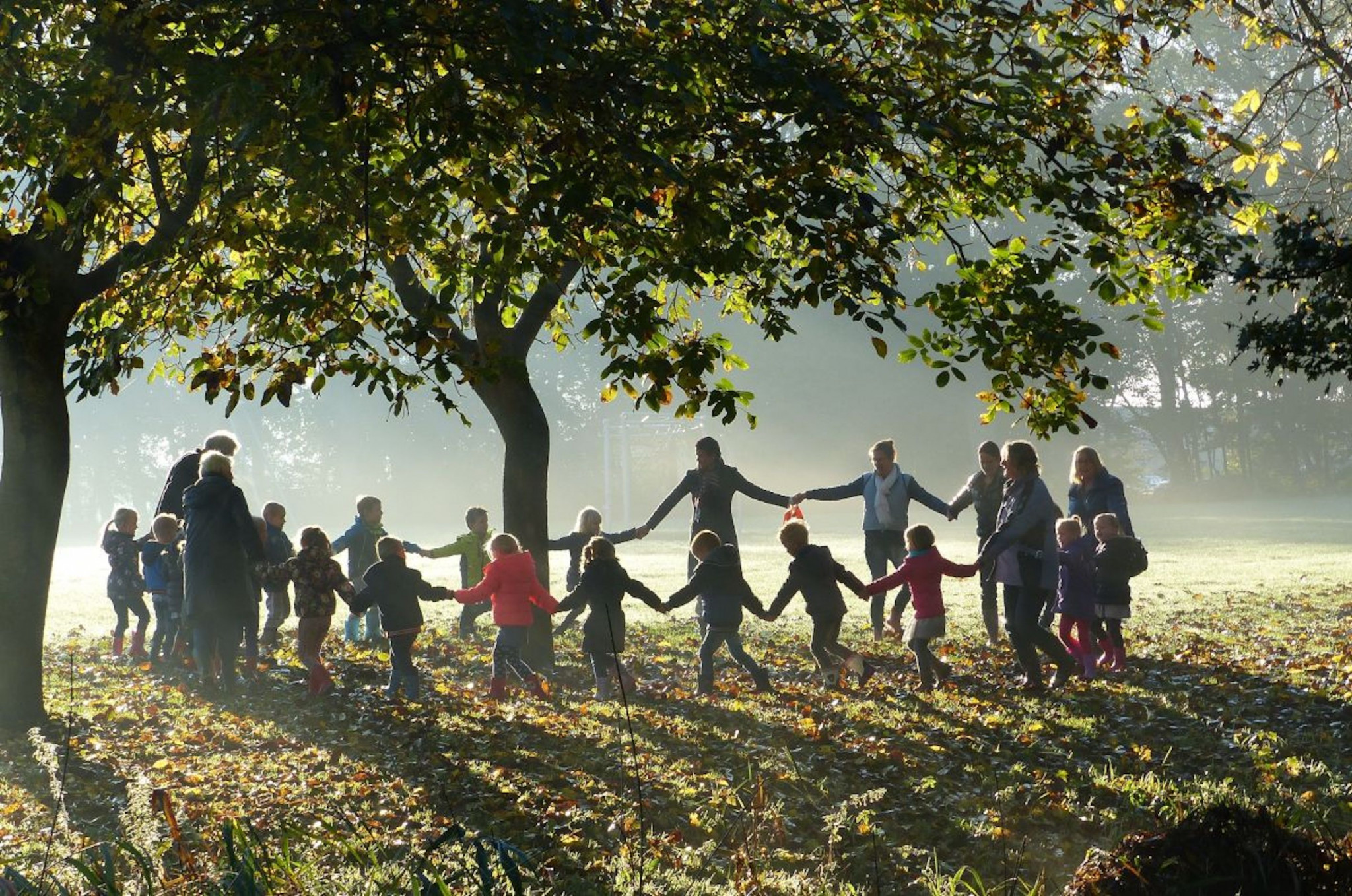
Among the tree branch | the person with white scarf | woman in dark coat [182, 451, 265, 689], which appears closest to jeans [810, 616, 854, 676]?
the person with white scarf

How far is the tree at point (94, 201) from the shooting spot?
676 centimetres

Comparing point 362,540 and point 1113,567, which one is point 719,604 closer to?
point 1113,567

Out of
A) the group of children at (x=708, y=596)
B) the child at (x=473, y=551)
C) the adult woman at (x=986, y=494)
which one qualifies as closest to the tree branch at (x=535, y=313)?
the group of children at (x=708, y=596)

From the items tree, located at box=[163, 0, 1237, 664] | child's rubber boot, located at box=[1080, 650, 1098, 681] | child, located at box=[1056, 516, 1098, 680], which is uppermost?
tree, located at box=[163, 0, 1237, 664]

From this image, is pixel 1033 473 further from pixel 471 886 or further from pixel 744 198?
pixel 471 886

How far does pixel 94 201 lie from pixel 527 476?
574 centimetres

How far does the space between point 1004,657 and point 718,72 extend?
6614 millimetres

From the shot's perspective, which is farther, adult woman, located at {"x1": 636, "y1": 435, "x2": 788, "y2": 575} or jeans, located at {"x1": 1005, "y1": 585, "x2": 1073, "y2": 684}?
adult woman, located at {"x1": 636, "y1": 435, "x2": 788, "y2": 575}

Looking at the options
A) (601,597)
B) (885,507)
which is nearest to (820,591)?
(601,597)

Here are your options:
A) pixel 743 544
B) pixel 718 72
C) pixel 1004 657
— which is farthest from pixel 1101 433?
pixel 718 72

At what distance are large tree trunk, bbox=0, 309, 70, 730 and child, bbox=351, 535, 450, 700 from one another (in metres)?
2.25

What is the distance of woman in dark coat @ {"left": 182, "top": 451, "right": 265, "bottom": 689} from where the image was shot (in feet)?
35.3

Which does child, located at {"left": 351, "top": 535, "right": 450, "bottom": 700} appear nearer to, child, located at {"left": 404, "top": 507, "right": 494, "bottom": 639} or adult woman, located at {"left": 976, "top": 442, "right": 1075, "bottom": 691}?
child, located at {"left": 404, "top": 507, "right": 494, "bottom": 639}

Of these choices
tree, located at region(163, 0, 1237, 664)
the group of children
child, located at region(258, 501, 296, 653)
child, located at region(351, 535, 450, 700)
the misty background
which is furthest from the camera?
the misty background
